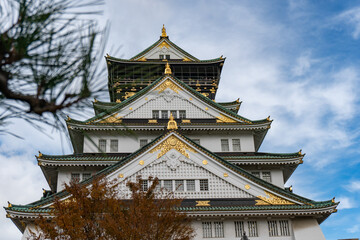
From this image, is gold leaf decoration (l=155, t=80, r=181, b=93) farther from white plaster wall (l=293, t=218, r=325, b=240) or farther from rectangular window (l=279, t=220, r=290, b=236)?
white plaster wall (l=293, t=218, r=325, b=240)

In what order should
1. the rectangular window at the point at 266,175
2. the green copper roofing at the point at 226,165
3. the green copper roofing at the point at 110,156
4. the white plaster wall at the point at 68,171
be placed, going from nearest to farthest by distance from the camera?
the green copper roofing at the point at 226,165 < the green copper roofing at the point at 110,156 < the white plaster wall at the point at 68,171 < the rectangular window at the point at 266,175

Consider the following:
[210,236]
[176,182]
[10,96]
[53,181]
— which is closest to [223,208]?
[210,236]

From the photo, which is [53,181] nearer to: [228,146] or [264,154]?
[228,146]

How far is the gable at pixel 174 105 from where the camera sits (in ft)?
95.1

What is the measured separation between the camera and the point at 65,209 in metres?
16.6

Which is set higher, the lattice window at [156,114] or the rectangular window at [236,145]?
the lattice window at [156,114]

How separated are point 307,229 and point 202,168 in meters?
6.95

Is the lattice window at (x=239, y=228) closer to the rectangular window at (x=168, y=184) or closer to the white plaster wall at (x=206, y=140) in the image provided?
the rectangular window at (x=168, y=184)

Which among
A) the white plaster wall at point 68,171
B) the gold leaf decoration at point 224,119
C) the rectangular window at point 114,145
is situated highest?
the gold leaf decoration at point 224,119

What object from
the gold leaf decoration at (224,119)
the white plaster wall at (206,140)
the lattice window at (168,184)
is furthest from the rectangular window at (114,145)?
the gold leaf decoration at (224,119)

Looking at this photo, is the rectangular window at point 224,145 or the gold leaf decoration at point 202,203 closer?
the gold leaf decoration at point 202,203

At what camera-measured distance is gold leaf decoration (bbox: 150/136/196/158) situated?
23141 millimetres

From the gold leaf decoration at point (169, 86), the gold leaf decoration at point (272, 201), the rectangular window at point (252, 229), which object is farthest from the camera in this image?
the gold leaf decoration at point (169, 86)

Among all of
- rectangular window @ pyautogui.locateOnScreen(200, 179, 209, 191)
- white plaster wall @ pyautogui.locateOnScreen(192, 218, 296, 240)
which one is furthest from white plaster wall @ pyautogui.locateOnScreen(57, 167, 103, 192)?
white plaster wall @ pyautogui.locateOnScreen(192, 218, 296, 240)
